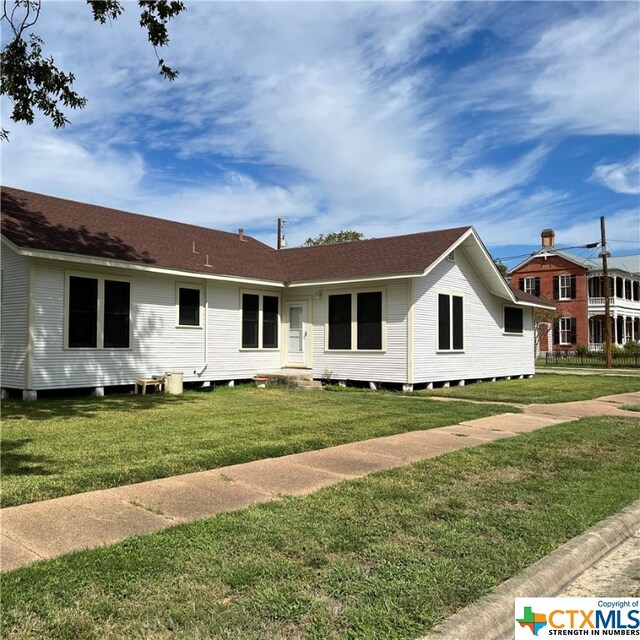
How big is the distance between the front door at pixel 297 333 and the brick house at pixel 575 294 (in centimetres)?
3029

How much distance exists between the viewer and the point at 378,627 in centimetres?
311

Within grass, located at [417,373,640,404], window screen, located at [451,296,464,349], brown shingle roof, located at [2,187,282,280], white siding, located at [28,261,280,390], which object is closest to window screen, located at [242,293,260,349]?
white siding, located at [28,261,280,390]

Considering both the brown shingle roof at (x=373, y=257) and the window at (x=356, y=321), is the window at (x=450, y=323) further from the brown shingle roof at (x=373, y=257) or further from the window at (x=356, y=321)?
the window at (x=356, y=321)

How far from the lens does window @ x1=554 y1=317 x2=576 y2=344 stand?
46656 millimetres

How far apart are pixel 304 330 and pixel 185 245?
14.7 feet

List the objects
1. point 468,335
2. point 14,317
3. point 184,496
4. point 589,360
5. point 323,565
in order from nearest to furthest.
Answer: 1. point 323,565
2. point 184,496
3. point 14,317
4. point 468,335
5. point 589,360

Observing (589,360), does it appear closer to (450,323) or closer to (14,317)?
(450,323)

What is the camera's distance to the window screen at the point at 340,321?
17.8m

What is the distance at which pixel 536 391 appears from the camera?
17.2 meters

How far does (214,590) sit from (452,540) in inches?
73.5

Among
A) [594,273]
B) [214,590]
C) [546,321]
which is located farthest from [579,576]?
[594,273]

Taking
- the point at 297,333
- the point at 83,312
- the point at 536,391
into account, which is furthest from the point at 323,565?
the point at 297,333
